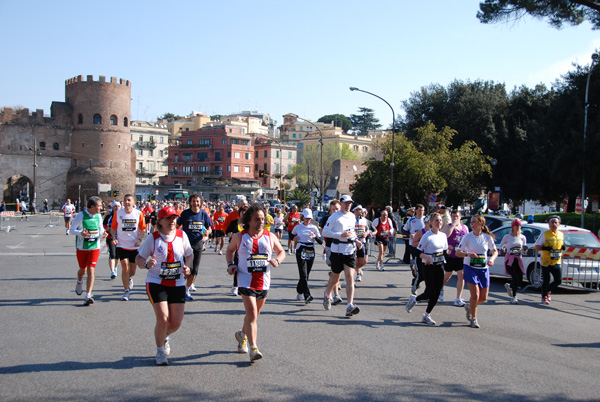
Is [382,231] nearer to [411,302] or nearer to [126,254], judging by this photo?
[411,302]

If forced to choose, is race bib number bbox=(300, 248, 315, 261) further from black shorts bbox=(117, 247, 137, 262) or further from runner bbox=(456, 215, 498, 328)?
black shorts bbox=(117, 247, 137, 262)

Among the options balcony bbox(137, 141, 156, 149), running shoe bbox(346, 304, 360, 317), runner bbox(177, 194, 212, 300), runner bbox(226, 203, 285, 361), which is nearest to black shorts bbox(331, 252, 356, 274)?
running shoe bbox(346, 304, 360, 317)

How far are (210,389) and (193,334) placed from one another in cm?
226

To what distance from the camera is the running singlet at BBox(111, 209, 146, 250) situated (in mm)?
10250

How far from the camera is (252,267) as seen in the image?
6.29m

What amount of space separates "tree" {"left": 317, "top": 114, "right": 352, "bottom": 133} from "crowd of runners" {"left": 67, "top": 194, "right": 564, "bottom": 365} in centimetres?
13347

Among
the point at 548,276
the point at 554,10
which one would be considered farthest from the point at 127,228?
the point at 554,10

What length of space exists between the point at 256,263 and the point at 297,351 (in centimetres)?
123

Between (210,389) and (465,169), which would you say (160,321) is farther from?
(465,169)

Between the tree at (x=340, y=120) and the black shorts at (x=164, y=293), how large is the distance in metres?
140

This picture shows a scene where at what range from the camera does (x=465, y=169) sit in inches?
1476

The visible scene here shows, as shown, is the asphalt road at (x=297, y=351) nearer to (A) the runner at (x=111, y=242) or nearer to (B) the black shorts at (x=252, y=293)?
(B) the black shorts at (x=252, y=293)

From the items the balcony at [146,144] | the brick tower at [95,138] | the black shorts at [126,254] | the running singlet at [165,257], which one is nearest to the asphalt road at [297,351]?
the black shorts at [126,254]

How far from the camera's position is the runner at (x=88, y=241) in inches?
368
